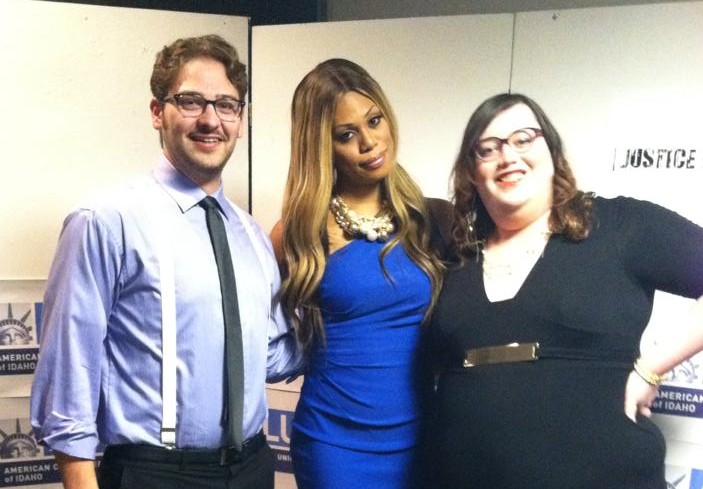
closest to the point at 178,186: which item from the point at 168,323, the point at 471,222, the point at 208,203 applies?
the point at 208,203

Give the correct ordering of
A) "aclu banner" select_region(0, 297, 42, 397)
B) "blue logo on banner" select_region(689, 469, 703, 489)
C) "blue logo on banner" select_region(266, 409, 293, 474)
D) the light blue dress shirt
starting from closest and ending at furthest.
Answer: the light blue dress shirt
"blue logo on banner" select_region(689, 469, 703, 489)
"aclu banner" select_region(0, 297, 42, 397)
"blue logo on banner" select_region(266, 409, 293, 474)

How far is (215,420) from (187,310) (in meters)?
0.23

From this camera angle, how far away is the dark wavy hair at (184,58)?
130 cm

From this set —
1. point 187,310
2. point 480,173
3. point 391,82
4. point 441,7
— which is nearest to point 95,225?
point 187,310

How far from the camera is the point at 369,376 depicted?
1457mm

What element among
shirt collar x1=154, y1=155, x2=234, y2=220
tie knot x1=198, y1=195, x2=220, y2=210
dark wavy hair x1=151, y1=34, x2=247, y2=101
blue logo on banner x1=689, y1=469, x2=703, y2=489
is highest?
dark wavy hair x1=151, y1=34, x2=247, y2=101

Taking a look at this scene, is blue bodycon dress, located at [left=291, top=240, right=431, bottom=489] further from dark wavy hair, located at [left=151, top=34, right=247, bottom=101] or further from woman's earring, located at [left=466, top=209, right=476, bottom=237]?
dark wavy hair, located at [left=151, top=34, right=247, bottom=101]

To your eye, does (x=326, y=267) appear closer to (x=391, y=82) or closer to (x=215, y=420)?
(x=215, y=420)

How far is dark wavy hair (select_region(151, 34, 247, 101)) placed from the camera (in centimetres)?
130

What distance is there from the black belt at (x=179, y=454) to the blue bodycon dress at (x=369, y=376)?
0.76 feet

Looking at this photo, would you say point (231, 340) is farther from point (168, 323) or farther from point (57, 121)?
point (57, 121)

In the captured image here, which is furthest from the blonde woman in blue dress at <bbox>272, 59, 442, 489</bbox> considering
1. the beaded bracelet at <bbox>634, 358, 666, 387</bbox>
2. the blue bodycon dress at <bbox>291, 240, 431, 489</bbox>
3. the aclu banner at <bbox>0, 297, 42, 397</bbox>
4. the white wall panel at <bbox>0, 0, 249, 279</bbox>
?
the aclu banner at <bbox>0, 297, 42, 397</bbox>

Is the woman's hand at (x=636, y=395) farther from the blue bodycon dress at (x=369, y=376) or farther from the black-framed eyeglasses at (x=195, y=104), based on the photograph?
the black-framed eyeglasses at (x=195, y=104)

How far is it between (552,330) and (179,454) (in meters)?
0.78
